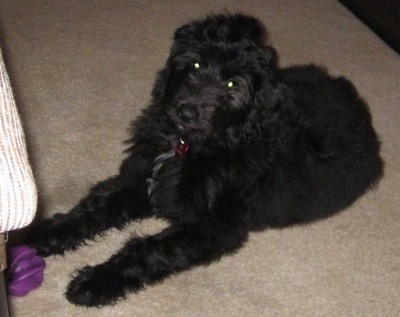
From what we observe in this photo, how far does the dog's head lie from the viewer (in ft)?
6.85

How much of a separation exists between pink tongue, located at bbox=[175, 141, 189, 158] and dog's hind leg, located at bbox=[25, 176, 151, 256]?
273 mm

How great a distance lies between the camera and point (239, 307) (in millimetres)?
2326

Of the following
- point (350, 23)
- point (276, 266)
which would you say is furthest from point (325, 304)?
point (350, 23)

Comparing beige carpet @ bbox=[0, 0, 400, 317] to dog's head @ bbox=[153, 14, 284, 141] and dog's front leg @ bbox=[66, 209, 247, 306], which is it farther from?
dog's head @ bbox=[153, 14, 284, 141]

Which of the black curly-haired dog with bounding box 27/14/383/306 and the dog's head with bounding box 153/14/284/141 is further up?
the dog's head with bounding box 153/14/284/141

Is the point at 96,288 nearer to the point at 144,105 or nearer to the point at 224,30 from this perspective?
the point at 224,30

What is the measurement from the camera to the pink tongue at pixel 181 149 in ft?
7.52

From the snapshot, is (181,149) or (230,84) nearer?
(230,84)

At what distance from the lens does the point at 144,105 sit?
10.2 ft

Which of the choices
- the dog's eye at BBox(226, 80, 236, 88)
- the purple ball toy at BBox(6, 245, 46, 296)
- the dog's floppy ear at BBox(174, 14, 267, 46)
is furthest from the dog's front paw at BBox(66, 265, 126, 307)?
the dog's floppy ear at BBox(174, 14, 267, 46)

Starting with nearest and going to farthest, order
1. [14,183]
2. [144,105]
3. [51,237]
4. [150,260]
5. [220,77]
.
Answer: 1. [14,183]
2. [220,77]
3. [150,260]
4. [51,237]
5. [144,105]

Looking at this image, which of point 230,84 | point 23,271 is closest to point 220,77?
point 230,84

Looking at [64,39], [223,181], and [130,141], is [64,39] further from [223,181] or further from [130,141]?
[223,181]

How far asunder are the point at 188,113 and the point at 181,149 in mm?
234
